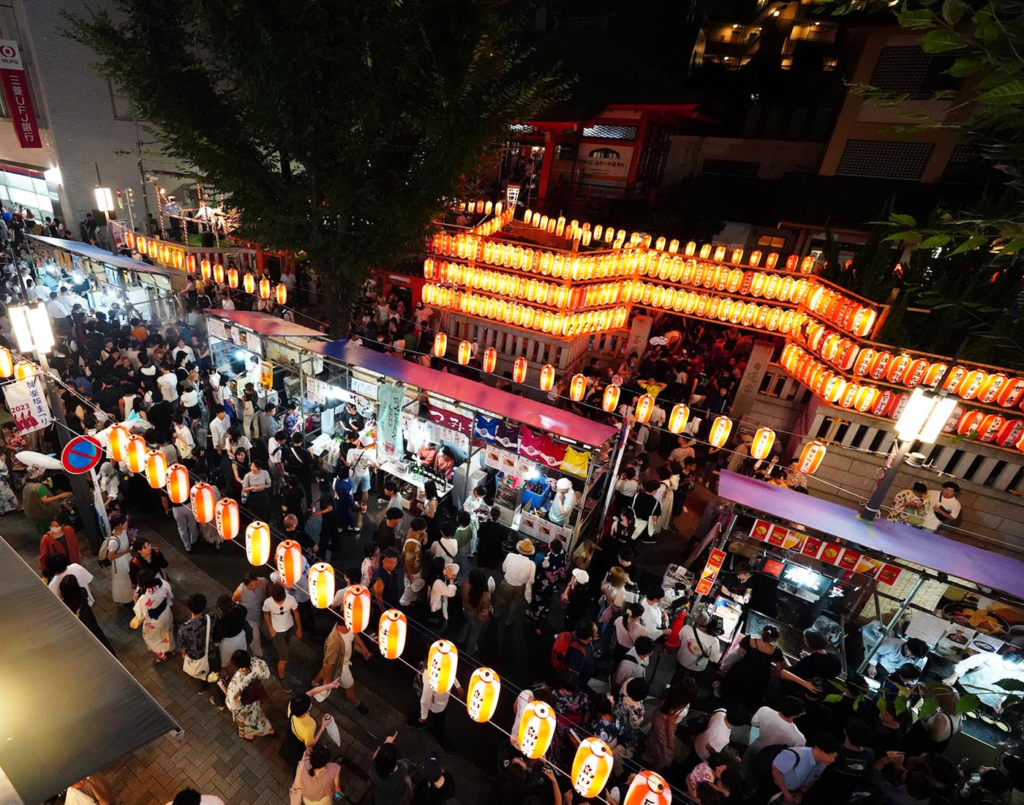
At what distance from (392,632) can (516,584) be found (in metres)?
2.29

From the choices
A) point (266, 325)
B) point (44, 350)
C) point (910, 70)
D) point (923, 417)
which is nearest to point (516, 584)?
point (923, 417)

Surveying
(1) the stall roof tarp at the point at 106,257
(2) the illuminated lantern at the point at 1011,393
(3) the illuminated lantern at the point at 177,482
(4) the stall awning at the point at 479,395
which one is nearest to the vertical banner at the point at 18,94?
(1) the stall roof tarp at the point at 106,257

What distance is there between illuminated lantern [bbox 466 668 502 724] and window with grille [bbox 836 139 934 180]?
77.5ft

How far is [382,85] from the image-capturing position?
1115 centimetres

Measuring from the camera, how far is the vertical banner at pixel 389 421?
11578 mm

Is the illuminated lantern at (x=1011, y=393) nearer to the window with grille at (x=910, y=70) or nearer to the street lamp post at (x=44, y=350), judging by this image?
the window with grille at (x=910, y=70)

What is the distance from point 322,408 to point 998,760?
1378 cm

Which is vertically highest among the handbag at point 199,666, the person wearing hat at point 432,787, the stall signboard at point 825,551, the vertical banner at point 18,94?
the vertical banner at point 18,94

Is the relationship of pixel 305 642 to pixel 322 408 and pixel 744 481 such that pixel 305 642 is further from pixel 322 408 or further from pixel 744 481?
pixel 744 481

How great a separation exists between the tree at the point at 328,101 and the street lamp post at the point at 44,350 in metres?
5.29

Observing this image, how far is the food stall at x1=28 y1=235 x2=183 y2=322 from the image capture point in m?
17.9

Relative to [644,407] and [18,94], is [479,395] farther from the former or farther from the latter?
[18,94]

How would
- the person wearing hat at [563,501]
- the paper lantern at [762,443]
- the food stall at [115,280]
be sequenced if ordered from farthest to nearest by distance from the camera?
the food stall at [115,280]
the paper lantern at [762,443]
the person wearing hat at [563,501]

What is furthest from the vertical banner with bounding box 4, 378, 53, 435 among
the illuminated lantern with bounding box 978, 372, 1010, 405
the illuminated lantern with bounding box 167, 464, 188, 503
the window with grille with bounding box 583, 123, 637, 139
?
the window with grille with bounding box 583, 123, 637, 139
